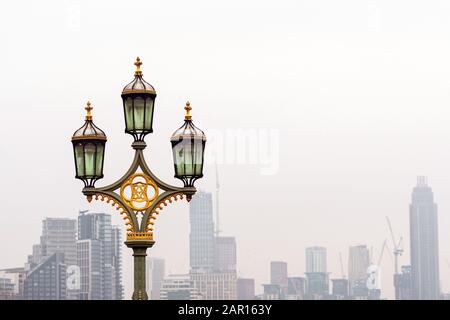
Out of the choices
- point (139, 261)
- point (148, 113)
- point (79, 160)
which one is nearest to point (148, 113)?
point (148, 113)

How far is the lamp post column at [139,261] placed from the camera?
20859mm

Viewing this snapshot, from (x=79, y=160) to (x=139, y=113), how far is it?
1.24 m

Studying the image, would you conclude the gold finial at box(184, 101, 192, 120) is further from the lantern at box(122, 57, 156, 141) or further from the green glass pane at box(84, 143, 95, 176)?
the green glass pane at box(84, 143, 95, 176)

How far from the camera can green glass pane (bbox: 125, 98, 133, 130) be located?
69.9ft

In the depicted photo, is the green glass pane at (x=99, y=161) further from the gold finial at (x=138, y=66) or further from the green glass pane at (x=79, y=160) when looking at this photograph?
the gold finial at (x=138, y=66)

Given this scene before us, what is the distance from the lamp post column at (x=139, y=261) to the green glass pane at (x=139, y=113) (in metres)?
1.88

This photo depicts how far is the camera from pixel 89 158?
21297 millimetres

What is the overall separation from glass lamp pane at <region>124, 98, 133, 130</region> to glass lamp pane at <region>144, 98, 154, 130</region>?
0.80ft
